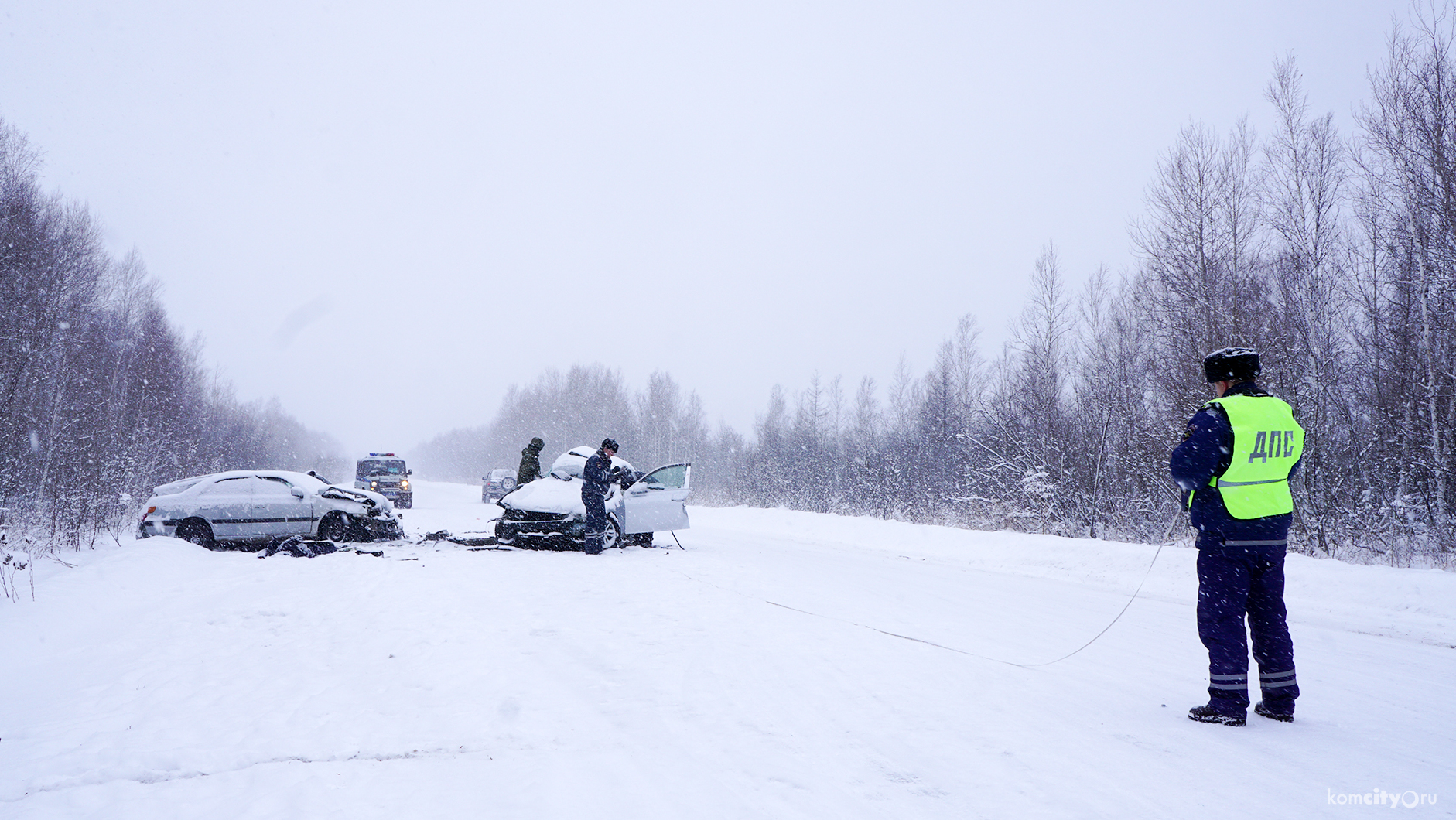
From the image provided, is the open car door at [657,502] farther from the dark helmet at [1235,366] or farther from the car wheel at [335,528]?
the dark helmet at [1235,366]

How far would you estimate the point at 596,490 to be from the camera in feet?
37.8

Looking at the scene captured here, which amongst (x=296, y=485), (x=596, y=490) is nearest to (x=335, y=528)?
(x=296, y=485)

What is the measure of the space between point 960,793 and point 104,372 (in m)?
35.4

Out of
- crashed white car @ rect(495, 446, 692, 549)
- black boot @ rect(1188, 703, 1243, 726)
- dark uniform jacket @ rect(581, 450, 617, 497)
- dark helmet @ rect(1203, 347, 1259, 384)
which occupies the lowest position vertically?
black boot @ rect(1188, 703, 1243, 726)

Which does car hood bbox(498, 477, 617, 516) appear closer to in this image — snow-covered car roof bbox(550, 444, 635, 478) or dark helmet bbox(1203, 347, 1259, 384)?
snow-covered car roof bbox(550, 444, 635, 478)

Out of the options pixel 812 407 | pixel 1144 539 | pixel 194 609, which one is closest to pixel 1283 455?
pixel 194 609

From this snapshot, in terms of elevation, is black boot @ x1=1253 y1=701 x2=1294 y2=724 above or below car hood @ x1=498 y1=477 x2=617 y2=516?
below

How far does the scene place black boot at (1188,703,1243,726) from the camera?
361cm

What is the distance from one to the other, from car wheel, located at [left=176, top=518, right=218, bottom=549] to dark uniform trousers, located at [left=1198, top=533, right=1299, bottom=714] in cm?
1432

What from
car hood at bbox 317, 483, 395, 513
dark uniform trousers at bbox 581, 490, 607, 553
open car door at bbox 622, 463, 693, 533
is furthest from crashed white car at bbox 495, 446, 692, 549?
car hood at bbox 317, 483, 395, 513

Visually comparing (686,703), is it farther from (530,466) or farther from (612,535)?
(530,466)

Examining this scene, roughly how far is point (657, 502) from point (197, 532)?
815 cm

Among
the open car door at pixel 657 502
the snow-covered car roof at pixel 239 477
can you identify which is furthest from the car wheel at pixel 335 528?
the open car door at pixel 657 502

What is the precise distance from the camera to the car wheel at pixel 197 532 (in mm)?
11461
